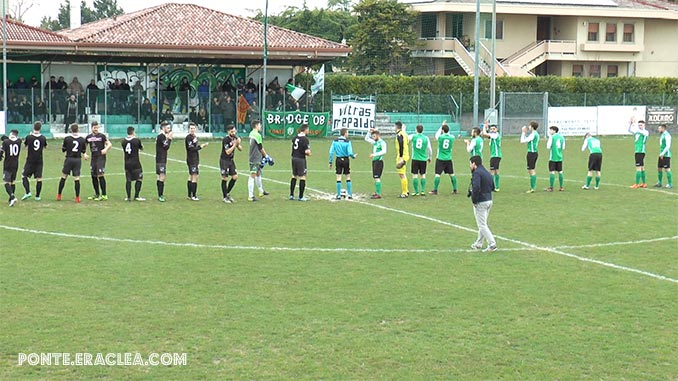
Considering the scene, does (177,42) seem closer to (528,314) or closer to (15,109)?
(15,109)

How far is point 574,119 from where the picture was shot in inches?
2207

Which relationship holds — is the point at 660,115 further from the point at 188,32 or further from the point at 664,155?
the point at 664,155

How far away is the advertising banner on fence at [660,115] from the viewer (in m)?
58.8

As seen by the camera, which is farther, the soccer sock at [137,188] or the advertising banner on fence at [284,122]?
the advertising banner on fence at [284,122]

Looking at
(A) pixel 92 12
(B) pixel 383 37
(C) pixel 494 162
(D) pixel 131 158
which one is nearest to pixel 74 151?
(D) pixel 131 158

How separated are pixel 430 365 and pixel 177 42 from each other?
1714 inches

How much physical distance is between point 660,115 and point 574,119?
6.75 meters

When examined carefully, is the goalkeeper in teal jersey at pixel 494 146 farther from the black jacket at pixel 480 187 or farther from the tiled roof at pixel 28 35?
the tiled roof at pixel 28 35

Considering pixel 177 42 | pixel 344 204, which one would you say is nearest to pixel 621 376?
pixel 344 204

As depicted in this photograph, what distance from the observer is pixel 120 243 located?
64.3 ft

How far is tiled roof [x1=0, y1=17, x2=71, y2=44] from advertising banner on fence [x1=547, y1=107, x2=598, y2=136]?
26.8 metres

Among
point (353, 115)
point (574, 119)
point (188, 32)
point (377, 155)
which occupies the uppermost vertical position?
point (188, 32)

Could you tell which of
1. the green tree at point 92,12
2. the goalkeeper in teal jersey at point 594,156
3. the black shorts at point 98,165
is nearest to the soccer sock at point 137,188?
the black shorts at point 98,165

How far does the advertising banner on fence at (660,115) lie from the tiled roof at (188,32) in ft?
62.0
